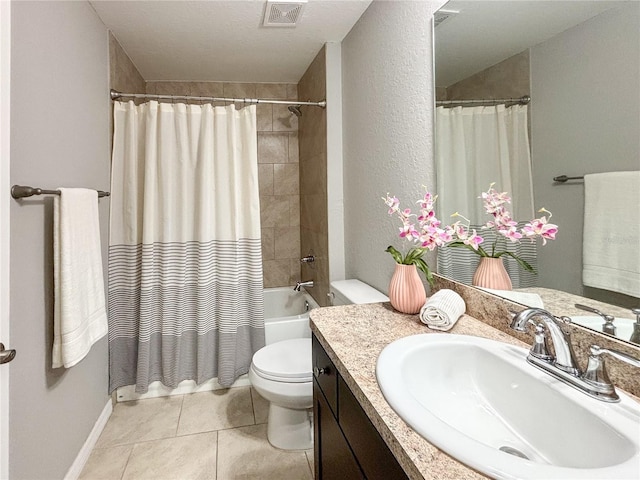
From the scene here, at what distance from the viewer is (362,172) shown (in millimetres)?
2023

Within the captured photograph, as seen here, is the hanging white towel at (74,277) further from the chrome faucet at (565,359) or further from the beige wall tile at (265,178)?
the beige wall tile at (265,178)

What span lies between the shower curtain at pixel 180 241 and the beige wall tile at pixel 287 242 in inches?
38.7

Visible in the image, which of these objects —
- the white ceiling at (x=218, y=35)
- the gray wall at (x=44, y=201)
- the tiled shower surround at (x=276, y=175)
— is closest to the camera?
the gray wall at (x=44, y=201)

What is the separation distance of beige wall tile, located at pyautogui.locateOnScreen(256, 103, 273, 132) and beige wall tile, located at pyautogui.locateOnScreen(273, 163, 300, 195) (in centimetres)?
35

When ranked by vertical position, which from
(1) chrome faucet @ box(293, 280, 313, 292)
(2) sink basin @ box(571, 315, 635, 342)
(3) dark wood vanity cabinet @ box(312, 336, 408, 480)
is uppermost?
(2) sink basin @ box(571, 315, 635, 342)

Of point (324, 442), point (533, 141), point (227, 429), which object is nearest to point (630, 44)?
point (533, 141)

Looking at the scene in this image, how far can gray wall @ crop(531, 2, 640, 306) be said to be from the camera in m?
0.71

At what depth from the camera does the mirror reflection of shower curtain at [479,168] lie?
98 centimetres

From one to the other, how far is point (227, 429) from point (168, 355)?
0.58 metres

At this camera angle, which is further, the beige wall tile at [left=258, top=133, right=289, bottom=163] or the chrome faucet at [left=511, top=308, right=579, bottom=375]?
the beige wall tile at [left=258, top=133, right=289, bottom=163]

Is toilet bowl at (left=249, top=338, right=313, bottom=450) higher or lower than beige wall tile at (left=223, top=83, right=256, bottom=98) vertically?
lower

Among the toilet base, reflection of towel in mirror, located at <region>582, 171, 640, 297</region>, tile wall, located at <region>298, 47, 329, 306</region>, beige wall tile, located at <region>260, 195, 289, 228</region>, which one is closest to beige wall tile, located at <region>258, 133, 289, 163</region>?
tile wall, located at <region>298, 47, 329, 306</region>

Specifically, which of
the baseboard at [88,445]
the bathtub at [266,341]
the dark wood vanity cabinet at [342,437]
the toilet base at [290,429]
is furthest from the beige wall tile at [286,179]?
the dark wood vanity cabinet at [342,437]

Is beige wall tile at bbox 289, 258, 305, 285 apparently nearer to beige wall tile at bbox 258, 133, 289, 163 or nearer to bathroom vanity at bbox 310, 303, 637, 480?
beige wall tile at bbox 258, 133, 289, 163
